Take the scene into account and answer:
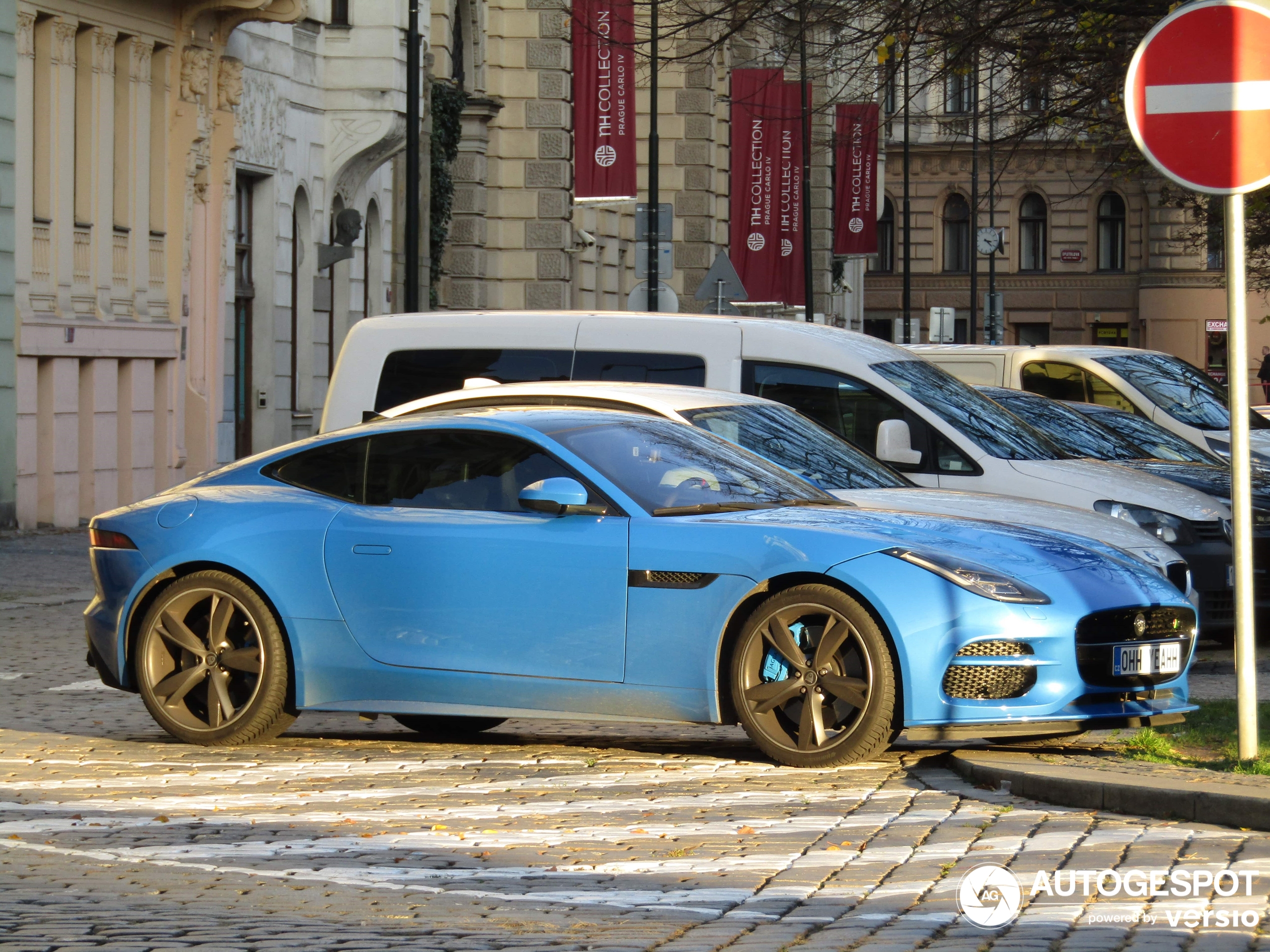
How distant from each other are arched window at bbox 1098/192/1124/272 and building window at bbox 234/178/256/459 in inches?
2064

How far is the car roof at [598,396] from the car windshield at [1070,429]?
383 cm

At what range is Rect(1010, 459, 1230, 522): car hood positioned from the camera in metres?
13.0

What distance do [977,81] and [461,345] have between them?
593cm

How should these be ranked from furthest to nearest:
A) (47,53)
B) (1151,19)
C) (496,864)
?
(47,53), (1151,19), (496,864)

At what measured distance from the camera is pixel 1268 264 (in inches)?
1954

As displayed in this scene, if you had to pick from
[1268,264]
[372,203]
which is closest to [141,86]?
[372,203]

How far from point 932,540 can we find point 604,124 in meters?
29.8

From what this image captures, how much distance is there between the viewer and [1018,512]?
10.5 metres

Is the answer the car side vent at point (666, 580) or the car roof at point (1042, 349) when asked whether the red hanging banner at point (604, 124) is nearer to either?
the car roof at point (1042, 349)

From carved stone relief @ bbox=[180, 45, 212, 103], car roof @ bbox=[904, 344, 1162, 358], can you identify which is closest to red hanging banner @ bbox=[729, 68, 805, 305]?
carved stone relief @ bbox=[180, 45, 212, 103]

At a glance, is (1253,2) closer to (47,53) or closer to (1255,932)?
(1255,932)

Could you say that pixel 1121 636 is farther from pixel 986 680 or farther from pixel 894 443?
pixel 894 443

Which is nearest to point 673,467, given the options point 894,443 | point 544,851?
point 544,851

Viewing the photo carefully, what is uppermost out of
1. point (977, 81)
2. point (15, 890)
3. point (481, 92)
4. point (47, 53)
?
point (481, 92)
